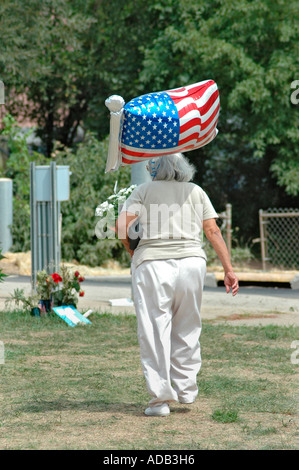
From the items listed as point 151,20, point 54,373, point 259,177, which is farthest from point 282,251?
point 54,373

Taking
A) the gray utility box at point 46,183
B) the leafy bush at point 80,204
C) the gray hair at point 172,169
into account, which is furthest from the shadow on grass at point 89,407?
the leafy bush at point 80,204

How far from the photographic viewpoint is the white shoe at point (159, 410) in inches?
213

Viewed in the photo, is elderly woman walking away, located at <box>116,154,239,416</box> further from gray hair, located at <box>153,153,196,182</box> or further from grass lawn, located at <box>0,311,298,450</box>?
grass lawn, located at <box>0,311,298,450</box>

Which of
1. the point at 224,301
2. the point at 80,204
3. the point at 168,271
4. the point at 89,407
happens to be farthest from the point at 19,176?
the point at 168,271

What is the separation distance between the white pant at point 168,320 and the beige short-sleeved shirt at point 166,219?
0.07m

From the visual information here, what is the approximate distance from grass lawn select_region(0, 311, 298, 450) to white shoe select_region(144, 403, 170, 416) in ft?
0.23

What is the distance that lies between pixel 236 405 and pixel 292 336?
3170mm

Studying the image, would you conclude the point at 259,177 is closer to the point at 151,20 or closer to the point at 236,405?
the point at 151,20

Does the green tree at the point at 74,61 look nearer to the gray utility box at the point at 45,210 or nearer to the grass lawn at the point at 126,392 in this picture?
the gray utility box at the point at 45,210

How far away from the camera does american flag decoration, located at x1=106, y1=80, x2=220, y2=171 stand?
5.54 m

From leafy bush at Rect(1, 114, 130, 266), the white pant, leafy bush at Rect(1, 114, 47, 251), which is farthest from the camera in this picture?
leafy bush at Rect(1, 114, 47, 251)

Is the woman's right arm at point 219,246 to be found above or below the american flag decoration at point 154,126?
below

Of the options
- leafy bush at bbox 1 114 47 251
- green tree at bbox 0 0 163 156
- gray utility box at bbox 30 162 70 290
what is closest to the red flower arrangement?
gray utility box at bbox 30 162 70 290

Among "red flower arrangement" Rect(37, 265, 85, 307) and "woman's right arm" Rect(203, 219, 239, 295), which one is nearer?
"woman's right arm" Rect(203, 219, 239, 295)
